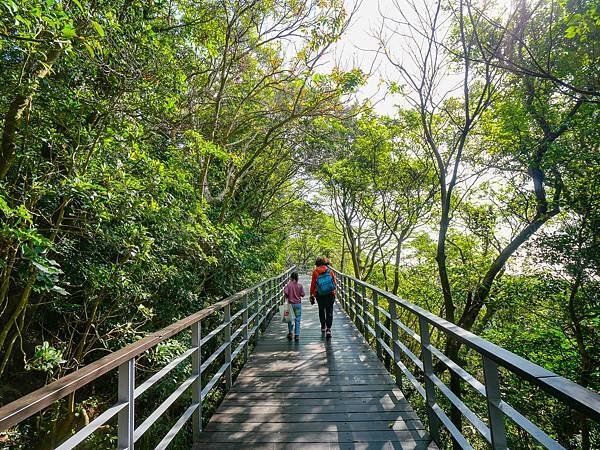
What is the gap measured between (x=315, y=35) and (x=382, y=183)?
8.42m

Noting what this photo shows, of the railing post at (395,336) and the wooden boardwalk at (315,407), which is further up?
the railing post at (395,336)

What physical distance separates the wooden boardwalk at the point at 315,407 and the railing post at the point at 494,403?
1178 millimetres

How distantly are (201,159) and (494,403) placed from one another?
22.3 ft

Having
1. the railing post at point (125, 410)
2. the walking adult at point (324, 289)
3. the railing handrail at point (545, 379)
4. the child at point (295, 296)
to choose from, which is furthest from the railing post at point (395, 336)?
the railing post at point (125, 410)

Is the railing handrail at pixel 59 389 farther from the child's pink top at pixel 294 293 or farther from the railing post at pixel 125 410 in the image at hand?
the child's pink top at pixel 294 293

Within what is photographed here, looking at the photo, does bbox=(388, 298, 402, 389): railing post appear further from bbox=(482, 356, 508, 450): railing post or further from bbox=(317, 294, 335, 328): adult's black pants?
bbox=(317, 294, 335, 328): adult's black pants

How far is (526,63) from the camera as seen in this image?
19.4 ft

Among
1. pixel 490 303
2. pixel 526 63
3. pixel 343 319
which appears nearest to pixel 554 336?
pixel 490 303

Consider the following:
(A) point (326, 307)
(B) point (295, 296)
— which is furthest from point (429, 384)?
(B) point (295, 296)

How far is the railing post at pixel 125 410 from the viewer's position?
6.53ft

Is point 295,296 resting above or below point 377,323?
above

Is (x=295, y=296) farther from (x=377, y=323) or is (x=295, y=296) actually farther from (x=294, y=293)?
(x=377, y=323)

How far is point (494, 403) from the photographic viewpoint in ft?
6.59

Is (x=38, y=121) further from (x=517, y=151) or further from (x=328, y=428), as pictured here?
(x=517, y=151)
